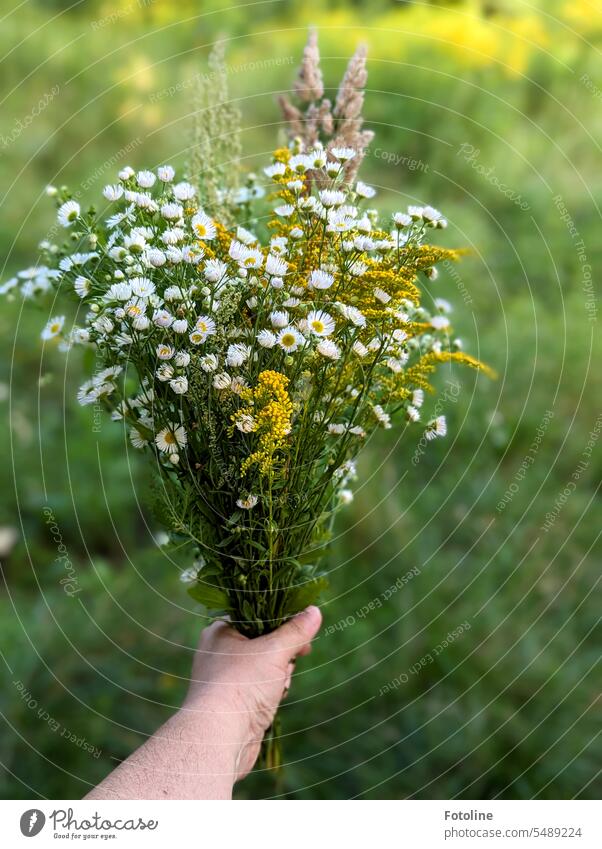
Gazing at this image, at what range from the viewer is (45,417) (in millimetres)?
2717

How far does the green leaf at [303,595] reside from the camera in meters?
1.07

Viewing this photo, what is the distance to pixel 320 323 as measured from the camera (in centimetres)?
88

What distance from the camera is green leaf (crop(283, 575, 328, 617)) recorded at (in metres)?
1.07

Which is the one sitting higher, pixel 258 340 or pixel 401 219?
pixel 401 219

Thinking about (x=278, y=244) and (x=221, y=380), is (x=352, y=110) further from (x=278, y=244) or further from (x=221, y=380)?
(x=221, y=380)

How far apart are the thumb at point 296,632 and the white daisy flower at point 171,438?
329 millimetres

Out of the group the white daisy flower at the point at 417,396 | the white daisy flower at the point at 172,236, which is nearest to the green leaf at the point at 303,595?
the white daisy flower at the point at 417,396

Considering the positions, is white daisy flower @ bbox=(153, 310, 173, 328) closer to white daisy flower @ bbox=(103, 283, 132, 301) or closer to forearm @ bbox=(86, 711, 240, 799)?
white daisy flower @ bbox=(103, 283, 132, 301)

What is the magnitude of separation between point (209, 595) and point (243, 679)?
135 mm
